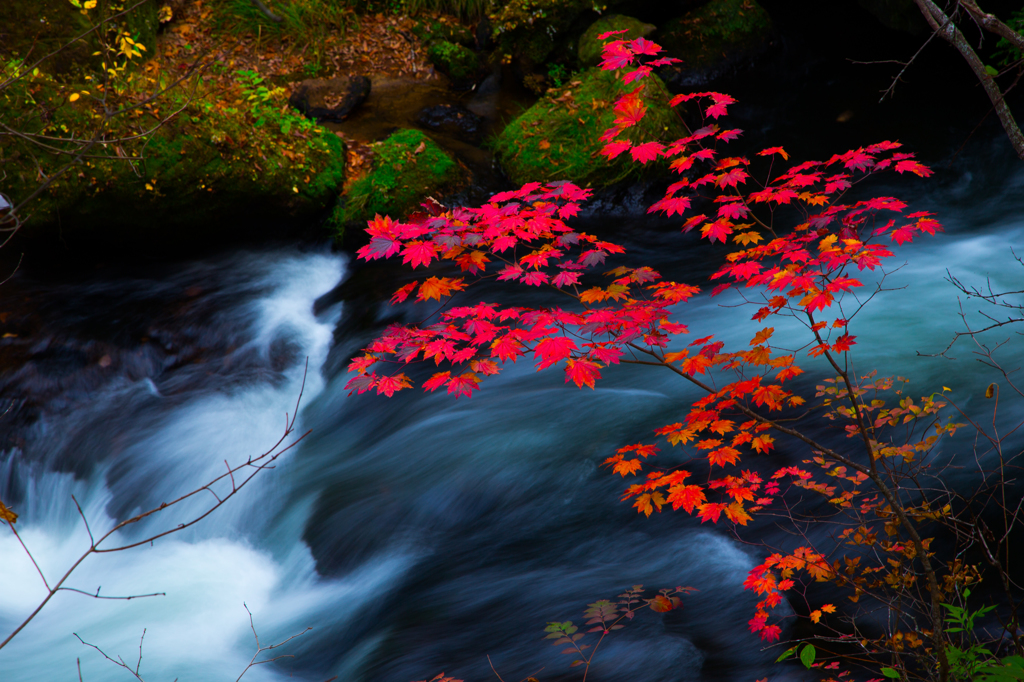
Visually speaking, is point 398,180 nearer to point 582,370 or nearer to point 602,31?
point 602,31

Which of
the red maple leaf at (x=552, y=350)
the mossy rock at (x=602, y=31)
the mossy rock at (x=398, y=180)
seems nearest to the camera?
the red maple leaf at (x=552, y=350)

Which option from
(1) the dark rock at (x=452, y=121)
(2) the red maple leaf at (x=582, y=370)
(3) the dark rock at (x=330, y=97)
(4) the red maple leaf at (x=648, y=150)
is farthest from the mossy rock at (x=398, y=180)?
(2) the red maple leaf at (x=582, y=370)

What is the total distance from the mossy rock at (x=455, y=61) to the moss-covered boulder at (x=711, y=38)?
2886mm

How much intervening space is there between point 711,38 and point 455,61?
3950 mm

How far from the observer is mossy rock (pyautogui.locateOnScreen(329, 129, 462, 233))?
22.2ft

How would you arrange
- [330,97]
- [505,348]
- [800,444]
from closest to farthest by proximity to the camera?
[505,348]
[800,444]
[330,97]

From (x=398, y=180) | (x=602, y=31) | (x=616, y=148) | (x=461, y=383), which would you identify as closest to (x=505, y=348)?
(x=461, y=383)

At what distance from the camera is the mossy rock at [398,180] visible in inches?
267

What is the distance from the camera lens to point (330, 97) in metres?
8.66

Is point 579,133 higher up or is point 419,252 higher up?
point 579,133

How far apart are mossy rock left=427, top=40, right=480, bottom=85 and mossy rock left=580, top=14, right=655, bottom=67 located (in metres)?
1.77

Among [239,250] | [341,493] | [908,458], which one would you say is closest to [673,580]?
[908,458]

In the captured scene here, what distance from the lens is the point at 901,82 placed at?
866 cm

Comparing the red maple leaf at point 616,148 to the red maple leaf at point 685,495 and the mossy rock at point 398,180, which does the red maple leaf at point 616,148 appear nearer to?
the red maple leaf at point 685,495
